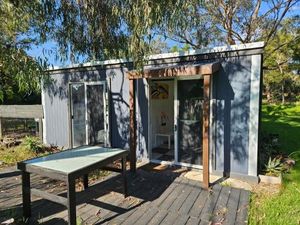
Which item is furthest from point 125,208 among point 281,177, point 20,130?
point 20,130

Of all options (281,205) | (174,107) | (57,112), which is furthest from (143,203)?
(57,112)

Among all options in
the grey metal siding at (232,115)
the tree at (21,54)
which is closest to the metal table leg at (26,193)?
the tree at (21,54)

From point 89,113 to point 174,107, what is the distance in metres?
2.60

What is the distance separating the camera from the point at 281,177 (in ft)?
14.7

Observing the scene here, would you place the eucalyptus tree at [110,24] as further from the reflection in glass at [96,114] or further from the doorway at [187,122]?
the reflection in glass at [96,114]

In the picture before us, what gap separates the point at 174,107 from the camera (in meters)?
5.36

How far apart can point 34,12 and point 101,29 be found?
42.7 inches

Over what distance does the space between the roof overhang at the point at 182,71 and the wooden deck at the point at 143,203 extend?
6.78 feet

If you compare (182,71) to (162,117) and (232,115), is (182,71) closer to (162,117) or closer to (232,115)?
(232,115)

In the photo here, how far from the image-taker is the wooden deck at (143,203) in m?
3.28

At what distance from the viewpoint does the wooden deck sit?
3279mm

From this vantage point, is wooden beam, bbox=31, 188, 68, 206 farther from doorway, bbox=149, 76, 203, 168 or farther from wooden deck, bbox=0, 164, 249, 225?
doorway, bbox=149, 76, 203, 168

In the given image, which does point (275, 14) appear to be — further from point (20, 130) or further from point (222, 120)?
point (20, 130)

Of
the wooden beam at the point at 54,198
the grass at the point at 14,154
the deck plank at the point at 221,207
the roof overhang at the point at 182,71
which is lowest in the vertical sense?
the deck plank at the point at 221,207
